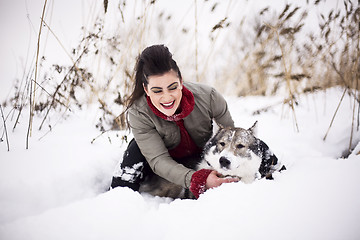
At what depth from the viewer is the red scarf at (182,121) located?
1.77 meters

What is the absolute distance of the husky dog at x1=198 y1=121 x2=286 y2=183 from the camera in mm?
1787

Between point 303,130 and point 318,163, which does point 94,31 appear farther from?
point 303,130

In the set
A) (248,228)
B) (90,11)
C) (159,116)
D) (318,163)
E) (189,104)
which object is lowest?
(248,228)

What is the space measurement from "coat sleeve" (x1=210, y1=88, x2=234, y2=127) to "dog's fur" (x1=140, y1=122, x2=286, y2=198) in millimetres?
213

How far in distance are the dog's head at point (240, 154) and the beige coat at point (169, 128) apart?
9.2 inches

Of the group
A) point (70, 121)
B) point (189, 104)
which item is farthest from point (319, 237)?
point (70, 121)

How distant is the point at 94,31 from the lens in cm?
242

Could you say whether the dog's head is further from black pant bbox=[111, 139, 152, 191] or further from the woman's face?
black pant bbox=[111, 139, 152, 191]

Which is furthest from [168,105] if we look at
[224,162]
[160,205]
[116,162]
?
[116,162]

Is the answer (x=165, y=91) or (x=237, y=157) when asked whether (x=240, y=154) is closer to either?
(x=237, y=157)

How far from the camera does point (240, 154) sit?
5.90 ft

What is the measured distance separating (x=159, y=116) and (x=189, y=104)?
29 centimetres

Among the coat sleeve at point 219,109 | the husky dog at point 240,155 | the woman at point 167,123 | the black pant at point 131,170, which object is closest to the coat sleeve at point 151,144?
the woman at point 167,123

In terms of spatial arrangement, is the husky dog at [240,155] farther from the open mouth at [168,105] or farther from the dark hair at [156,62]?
the dark hair at [156,62]
